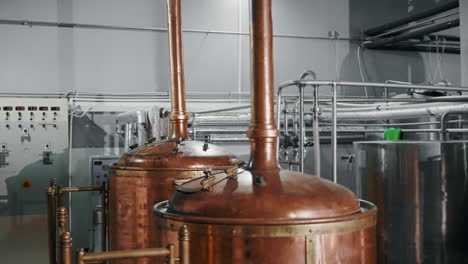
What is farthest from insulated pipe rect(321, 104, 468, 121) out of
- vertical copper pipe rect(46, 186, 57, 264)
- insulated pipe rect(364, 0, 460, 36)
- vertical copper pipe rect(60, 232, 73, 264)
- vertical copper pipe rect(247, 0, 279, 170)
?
vertical copper pipe rect(60, 232, 73, 264)

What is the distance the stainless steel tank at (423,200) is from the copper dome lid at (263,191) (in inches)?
53.6

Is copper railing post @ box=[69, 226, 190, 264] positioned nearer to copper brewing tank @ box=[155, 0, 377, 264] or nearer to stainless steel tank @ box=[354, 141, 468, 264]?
copper brewing tank @ box=[155, 0, 377, 264]

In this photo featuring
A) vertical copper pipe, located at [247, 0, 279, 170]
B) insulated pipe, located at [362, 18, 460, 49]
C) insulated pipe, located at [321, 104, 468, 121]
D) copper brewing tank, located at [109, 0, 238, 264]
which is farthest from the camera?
insulated pipe, located at [362, 18, 460, 49]

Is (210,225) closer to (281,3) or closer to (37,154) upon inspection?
(37,154)

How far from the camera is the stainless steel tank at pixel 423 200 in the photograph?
122 inches

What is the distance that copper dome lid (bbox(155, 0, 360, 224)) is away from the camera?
1704 millimetres

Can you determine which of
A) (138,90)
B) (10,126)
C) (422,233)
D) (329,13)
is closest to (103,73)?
(138,90)

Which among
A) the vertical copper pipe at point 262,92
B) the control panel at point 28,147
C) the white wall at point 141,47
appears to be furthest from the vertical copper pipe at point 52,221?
the white wall at point 141,47

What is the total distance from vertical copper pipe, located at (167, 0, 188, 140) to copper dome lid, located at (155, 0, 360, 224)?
55.4 inches

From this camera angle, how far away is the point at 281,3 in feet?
23.2

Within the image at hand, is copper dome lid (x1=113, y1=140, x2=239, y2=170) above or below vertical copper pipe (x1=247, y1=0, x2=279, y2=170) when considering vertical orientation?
below

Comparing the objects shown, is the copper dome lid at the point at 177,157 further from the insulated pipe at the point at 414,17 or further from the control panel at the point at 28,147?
the insulated pipe at the point at 414,17

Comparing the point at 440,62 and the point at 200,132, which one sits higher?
the point at 440,62

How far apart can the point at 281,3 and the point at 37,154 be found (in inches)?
149
